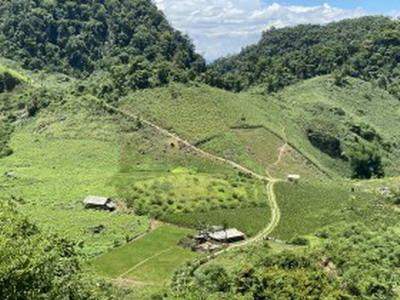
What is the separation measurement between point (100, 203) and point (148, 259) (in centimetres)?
1640

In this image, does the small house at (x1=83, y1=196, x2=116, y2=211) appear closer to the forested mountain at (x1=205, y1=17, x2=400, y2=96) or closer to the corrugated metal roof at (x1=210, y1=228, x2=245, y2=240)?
the corrugated metal roof at (x1=210, y1=228, x2=245, y2=240)

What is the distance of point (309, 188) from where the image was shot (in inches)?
3548

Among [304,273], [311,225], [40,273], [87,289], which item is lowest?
[311,225]

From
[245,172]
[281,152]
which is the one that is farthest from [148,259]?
[281,152]

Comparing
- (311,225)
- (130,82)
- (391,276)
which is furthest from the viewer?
(130,82)

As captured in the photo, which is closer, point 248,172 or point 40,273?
point 40,273

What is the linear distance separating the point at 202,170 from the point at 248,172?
21.8ft

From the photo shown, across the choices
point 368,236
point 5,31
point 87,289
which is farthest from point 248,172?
point 5,31

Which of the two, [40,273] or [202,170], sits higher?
[40,273]

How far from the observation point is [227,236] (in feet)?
244

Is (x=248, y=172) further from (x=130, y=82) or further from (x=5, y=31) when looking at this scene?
(x=5, y=31)

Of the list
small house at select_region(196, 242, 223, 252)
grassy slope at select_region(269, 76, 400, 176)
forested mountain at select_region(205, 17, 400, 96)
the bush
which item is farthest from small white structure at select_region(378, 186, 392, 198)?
forested mountain at select_region(205, 17, 400, 96)

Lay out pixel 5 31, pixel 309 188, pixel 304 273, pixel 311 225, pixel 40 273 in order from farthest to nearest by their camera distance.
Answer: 1. pixel 5 31
2. pixel 309 188
3. pixel 311 225
4. pixel 304 273
5. pixel 40 273

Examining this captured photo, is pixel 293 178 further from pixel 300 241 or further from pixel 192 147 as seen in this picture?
pixel 300 241
